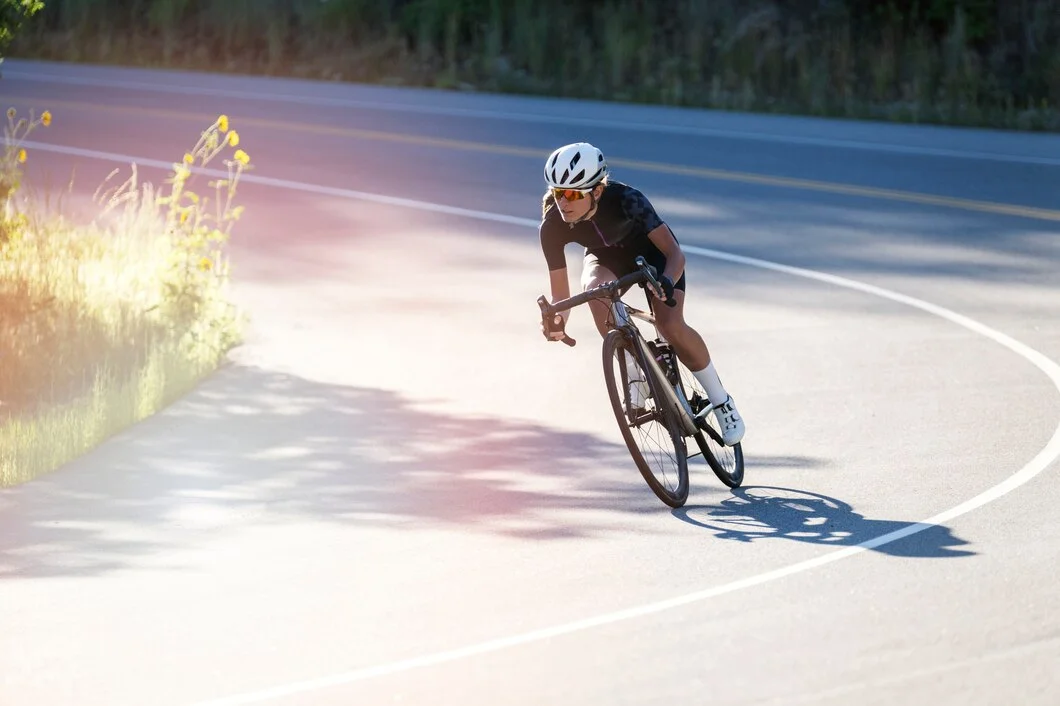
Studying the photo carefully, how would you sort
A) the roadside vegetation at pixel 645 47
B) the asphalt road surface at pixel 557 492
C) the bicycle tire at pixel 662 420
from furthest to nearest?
the roadside vegetation at pixel 645 47
the bicycle tire at pixel 662 420
the asphalt road surface at pixel 557 492

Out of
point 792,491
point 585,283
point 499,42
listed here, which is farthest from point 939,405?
point 499,42

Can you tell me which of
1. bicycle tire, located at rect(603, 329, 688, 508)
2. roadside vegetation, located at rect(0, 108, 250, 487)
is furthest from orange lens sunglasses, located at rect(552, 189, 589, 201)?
roadside vegetation, located at rect(0, 108, 250, 487)

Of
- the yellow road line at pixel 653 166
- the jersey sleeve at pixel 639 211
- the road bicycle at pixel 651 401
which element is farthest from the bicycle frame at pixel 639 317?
the yellow road line at pixel 653 166

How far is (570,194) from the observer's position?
938cm

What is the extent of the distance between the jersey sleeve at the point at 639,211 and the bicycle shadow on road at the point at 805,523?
1383mm

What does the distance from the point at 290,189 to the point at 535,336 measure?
7.86 metres

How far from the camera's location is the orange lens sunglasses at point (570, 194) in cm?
937

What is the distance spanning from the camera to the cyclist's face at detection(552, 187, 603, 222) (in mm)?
9391

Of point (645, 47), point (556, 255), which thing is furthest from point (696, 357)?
point (645, 47)

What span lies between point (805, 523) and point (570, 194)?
6.19 feet

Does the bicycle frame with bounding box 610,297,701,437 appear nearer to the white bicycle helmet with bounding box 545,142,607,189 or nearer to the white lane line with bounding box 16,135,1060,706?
the white bicycle helmet with bounding box 545,142,607,189

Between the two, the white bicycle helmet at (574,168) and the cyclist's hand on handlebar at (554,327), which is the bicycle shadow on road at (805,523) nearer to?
the cyclist's hand on handlebar at (554,327)

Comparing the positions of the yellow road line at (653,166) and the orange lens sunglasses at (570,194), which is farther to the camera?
the yellow road line at (653,166)

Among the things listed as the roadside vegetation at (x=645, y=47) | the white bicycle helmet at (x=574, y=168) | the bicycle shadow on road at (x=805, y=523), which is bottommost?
the bicycle shadow on road at (x=805, y=523)
